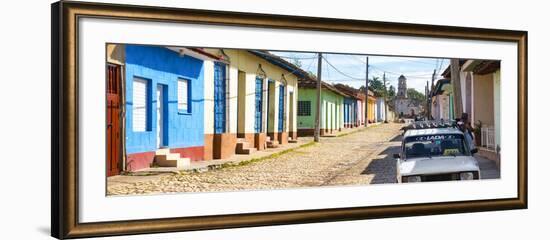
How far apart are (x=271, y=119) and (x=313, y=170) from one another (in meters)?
0.88

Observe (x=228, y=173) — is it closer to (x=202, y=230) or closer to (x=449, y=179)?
(x=202, y=230)

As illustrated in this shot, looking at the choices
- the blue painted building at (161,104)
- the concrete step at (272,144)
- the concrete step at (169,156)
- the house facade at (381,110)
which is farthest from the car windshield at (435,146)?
the concrete step at (169,156)

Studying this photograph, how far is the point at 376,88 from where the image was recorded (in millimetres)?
10016

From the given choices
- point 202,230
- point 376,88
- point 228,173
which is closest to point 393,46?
point 376,88

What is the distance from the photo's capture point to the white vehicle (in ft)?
33.9

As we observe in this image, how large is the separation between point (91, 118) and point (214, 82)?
1816 millimetres

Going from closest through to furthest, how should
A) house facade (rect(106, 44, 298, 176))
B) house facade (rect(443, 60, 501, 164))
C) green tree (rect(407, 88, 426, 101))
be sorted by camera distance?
house facade (rect(106, 44, 298, 176)) → green tree (rect(407, 88, 426, 101)) → house facade (rect(443, 60, 501, 164))

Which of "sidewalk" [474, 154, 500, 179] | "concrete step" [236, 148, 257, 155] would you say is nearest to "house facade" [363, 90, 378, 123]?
"sidewalk" [474, 154, 500, 179]

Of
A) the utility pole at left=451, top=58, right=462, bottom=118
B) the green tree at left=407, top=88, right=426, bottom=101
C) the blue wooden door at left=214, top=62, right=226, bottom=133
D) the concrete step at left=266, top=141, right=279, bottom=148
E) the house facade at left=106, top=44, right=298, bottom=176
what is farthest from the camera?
the utility pole at left=451, top=58, right=462, bottom=118

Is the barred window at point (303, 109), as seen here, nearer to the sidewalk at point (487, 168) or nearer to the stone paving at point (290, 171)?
the stone paving at point (290, 171)

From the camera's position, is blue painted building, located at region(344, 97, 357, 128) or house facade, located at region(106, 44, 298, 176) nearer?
house facade, located at region(106, 44, 298, 176)

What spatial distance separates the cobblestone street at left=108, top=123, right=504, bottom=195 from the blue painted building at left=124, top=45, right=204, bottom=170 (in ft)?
0.95

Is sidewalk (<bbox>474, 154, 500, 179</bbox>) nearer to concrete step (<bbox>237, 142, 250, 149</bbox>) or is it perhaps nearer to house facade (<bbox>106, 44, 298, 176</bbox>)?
house facade (<bbox>106, 44, 298, 176</bbox>)

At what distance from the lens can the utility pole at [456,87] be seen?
10445 millimetres
